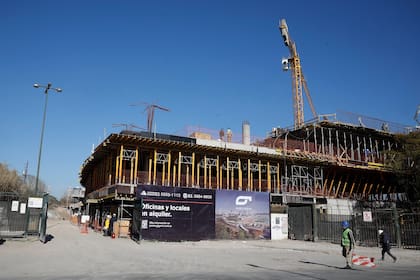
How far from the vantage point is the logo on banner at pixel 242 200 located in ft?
100

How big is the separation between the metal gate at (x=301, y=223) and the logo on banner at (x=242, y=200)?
13.5ft

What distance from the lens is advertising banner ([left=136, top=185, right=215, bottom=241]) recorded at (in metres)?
26.2

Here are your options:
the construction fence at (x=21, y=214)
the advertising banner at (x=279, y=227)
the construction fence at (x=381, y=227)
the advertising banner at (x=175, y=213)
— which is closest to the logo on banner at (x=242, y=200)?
the advertising banner at (x=175, y=213)

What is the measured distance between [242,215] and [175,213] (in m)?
6.17

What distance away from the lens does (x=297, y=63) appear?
244ft

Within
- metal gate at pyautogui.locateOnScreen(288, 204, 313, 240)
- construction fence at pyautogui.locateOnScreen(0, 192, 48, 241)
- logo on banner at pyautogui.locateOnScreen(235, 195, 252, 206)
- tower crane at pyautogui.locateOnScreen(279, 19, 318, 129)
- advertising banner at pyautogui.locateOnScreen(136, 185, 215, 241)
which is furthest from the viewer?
tower crane at pyautogui.locateOnScreen(279, 19, 318, 129)

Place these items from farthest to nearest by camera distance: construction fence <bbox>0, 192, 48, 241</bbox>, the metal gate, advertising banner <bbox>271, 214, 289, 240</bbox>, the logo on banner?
advertising banner <bbox>271, 214, 289, 240</bbox>
the logo on banner
the metal gate
construction fence <bbox>0, 192, 48, 241</bbox>

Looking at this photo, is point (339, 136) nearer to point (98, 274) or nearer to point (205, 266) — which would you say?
point (205, 266)

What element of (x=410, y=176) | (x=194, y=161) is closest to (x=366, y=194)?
(x=410, y=176)

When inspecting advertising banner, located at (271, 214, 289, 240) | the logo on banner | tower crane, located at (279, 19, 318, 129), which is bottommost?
advertising banner, located at (271, 214, 289, 240)

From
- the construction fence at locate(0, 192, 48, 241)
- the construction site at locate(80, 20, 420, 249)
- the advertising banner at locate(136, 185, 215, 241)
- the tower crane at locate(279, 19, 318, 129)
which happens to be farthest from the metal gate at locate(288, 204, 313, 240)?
the tower crane at locate(279, 19, 318, 129)

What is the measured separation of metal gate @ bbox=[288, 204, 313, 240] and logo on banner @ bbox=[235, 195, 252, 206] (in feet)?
13.5

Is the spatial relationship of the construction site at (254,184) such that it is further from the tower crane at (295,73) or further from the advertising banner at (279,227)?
the tower crane at (295,73)

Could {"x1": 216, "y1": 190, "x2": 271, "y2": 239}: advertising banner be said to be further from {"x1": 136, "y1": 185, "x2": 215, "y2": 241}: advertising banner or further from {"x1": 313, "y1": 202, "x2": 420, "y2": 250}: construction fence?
{"x1": 313, "y1": 202, "x2": 420, "y2": 250}: construction fence
